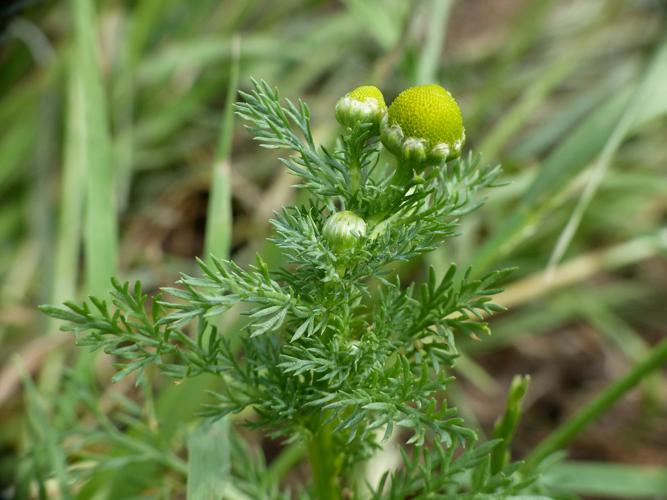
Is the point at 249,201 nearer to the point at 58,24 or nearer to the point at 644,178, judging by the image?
the point at 58,24

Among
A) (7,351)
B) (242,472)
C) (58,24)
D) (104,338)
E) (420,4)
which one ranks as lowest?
(242,472)

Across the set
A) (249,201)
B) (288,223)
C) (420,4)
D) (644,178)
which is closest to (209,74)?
(249,201)

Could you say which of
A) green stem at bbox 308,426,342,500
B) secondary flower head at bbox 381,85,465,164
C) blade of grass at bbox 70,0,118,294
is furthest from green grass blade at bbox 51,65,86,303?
secondary flower head at bbox 381,85,465,164

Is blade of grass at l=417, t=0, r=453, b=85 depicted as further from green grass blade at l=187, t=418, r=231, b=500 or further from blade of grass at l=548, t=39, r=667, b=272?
green grass blade at l=187, t=418, r=231, b=500

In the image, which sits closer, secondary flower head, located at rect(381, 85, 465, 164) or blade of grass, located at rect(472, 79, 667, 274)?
secondary flower head, located at rect(381, 85, 465, 164)

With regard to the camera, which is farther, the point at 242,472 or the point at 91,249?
the point at 91,249

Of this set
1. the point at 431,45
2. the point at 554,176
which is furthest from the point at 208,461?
the point at 431,45

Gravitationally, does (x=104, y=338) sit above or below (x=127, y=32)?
below

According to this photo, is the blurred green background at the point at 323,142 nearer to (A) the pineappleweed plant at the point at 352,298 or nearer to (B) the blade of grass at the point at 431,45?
(B) the blade of grass at the point at 431,45
